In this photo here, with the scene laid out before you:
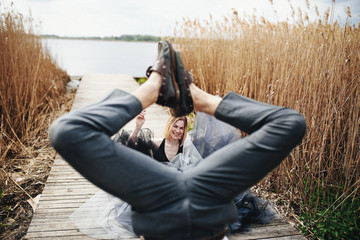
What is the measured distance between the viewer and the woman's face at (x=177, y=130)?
2316mm

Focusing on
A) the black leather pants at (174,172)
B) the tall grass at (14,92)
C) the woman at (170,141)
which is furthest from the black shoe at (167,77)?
the tall grass at (14,92)

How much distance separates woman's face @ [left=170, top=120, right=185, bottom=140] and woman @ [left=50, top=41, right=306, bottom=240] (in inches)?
54.7

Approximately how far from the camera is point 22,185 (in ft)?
7.16

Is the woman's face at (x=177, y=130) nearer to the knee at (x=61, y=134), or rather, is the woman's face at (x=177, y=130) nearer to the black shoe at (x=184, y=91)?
the black shoe at (x=184, y=91)

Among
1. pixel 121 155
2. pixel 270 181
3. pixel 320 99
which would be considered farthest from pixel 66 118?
pixel 270 181

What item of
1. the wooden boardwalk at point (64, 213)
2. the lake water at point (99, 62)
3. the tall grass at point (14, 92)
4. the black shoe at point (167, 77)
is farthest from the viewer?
the lake water at point (99, 62)

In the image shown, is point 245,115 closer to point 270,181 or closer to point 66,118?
point 66,118

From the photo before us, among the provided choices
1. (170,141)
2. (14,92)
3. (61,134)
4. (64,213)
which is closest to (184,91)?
(61,134)

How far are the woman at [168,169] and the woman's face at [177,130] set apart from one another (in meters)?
1.39

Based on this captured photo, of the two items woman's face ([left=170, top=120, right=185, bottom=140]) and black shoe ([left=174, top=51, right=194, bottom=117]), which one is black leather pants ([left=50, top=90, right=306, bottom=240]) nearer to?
black shoe ([left=174, top=51, right=194, bottom=117])

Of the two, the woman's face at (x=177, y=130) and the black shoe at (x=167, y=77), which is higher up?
the black shoe at (x=167, y=77)

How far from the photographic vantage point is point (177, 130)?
2.32 m

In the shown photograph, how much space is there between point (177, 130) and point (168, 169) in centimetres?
143

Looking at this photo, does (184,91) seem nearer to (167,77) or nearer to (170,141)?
(167,77)
